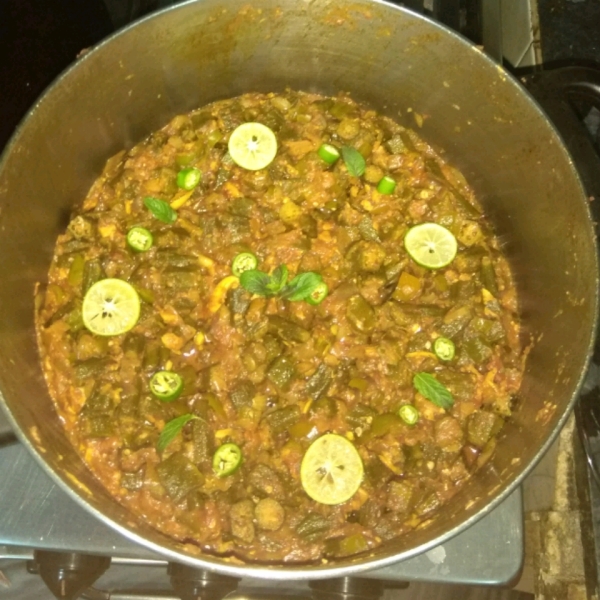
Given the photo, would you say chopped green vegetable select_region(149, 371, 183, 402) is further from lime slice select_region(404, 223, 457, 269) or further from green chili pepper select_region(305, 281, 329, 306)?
lime slice select_region(404, 223, 457, 269)

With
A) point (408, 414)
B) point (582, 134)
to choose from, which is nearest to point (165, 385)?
point (408, 414)

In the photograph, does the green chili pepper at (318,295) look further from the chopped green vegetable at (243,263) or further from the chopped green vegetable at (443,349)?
the chopped green vegetable at (443,349)

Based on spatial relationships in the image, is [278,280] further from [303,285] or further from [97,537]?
[97,537]

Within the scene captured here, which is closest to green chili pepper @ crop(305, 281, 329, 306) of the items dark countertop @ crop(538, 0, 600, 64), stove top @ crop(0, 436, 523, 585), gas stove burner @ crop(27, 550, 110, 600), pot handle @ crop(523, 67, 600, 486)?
stove top @ crop(0, 436, 523, 585)

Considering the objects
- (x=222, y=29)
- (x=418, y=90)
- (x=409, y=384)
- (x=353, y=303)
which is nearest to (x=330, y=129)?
(x=418, y=90)

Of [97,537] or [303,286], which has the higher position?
[303,286]

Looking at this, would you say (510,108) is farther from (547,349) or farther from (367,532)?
(367,532)
